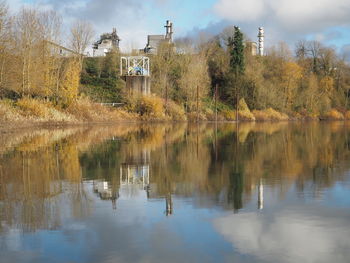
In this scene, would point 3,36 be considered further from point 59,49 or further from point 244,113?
point 244,113

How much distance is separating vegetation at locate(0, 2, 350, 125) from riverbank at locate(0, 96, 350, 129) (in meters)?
0.11

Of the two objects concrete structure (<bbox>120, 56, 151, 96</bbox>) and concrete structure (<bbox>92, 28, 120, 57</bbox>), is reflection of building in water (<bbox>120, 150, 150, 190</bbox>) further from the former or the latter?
concrete structure (<bbox>92, 28, 120, 57</bbox>)

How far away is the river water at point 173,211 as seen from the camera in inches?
249

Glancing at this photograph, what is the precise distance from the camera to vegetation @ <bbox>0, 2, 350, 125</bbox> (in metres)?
38.8

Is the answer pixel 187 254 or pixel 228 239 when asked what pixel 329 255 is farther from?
pixel 187 254

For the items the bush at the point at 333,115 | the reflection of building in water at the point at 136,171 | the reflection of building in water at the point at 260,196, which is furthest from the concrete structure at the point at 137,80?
the reflection of building in water at the point at 260,196

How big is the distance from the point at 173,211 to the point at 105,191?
2614 millimetres

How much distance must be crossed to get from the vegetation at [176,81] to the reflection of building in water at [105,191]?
23849 mm

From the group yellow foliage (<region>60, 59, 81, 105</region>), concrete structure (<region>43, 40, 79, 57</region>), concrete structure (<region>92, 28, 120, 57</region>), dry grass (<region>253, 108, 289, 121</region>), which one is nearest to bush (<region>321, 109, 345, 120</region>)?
dry grass (<region>253, 108, 289, 121</region>)

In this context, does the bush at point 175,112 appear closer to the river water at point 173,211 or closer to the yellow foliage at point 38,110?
the yellow foliage at point 38,110

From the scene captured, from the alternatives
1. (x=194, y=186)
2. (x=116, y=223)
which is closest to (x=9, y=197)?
(x=116, y=223)

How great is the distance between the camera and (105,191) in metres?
10.6

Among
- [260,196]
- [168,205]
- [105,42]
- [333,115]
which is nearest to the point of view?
[168,205]

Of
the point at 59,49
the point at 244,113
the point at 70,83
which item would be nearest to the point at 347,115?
the point at 244,113
